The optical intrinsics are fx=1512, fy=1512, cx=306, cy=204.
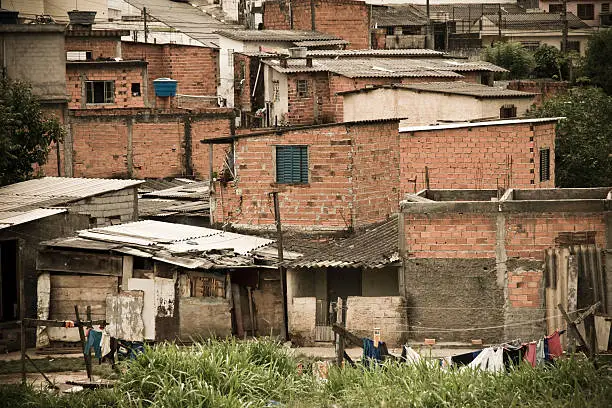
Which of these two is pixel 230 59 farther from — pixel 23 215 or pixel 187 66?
pixel 23 215

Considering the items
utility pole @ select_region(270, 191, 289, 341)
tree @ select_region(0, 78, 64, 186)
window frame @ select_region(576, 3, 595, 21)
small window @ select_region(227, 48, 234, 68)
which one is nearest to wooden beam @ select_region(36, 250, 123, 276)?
utility pole @ select_region(270, 191, 289, 341)

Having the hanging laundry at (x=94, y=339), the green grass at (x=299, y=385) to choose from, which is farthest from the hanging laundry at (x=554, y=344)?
the hanging laundry at (x=94, y=339)

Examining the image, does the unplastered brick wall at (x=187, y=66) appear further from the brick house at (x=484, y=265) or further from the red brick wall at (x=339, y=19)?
Result: the brick house at (x=484, y=265)

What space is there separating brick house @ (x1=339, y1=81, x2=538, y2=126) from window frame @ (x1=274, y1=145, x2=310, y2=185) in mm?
6733

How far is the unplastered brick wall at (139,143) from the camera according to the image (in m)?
39.5

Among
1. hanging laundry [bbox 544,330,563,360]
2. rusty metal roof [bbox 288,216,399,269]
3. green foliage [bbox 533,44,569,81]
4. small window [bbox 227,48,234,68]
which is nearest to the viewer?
hanging laundry [bbox 544,330,563,360]

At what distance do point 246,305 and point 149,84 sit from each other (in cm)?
2230

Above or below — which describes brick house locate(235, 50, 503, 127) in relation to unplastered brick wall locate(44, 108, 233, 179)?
above

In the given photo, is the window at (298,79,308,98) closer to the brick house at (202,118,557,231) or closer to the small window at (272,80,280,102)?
the small window at (272,80,280,102)

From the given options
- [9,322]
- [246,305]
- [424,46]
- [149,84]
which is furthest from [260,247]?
[424,46]

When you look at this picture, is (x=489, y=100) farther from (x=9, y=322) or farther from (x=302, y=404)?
(x=302, y=404)

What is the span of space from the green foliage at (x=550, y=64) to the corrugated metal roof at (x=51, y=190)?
3093cm

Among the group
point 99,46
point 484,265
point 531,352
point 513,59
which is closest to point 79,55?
point 99,46

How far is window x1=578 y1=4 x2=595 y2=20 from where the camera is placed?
75000 mm
